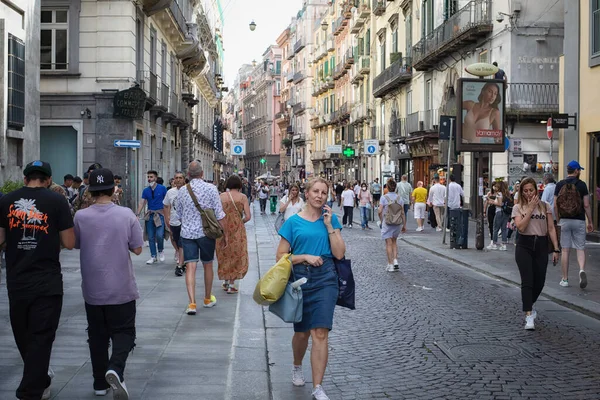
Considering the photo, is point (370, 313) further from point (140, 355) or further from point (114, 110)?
point (114, 110)

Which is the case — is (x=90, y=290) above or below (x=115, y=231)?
below

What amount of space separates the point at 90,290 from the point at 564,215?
8.09 metres

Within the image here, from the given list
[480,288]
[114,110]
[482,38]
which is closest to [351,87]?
[482,38]

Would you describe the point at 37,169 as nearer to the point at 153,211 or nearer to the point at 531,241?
the point at 531,241

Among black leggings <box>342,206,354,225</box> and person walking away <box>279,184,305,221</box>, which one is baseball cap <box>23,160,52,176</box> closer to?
person walking away <box>279,184,305,221</box>

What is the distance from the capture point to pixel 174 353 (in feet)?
23.3

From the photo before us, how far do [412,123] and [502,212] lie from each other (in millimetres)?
21025

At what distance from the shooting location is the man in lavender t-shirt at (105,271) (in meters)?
5.59

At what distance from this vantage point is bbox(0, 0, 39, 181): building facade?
52.0 feet

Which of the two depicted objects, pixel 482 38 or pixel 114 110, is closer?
pixel 114 110

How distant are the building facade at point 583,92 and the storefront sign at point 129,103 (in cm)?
1262

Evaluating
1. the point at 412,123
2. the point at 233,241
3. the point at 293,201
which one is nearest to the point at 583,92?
the point at 293,201

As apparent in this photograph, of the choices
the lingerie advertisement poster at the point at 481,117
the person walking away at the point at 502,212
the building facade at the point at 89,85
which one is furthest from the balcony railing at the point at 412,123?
the person walking away at the point at 502,212

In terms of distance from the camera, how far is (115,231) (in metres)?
5.61
